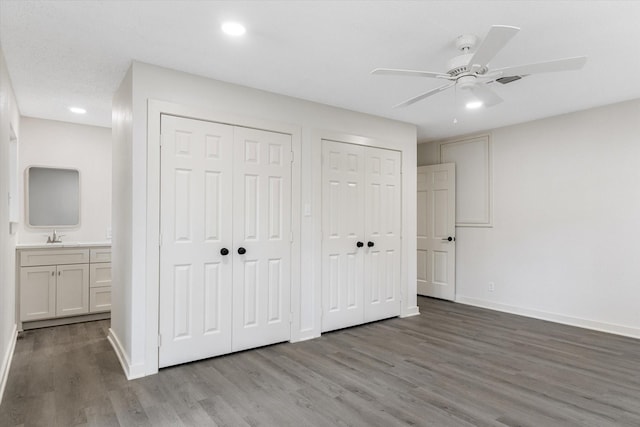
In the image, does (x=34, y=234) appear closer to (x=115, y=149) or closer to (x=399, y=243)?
(x=115, y=149)

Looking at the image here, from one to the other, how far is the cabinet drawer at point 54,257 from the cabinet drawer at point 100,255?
2.5 inches

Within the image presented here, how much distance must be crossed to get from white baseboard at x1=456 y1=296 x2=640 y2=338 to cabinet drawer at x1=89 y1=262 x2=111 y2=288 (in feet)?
16.1

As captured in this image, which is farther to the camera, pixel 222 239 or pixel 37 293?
pixel 37 293

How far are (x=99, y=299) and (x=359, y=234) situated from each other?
10.9 ft

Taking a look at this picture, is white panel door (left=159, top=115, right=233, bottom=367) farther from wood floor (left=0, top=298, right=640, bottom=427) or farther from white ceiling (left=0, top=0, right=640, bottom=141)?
white ceiling (left=0, top=0, right=640, bottom=141)

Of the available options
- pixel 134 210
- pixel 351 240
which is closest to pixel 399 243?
pixel 351 240

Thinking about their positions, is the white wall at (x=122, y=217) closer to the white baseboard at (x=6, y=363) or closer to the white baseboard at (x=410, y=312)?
the white baseboard at (x=6, y=363)

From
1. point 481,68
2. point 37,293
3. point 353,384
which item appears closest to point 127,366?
point 353,384

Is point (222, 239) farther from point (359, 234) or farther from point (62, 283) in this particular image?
point (62, 283)

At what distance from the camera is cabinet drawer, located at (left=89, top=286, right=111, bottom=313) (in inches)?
179

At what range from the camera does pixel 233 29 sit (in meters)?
2.46

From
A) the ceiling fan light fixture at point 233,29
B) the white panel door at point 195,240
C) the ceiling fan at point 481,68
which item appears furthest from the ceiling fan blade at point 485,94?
the white panel door at point 195,240

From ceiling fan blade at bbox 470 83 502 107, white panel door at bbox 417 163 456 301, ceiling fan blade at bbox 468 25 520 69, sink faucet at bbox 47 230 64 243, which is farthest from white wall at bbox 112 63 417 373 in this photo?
ceiling fan blade at bbox 468 25 520 69

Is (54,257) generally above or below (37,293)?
above
